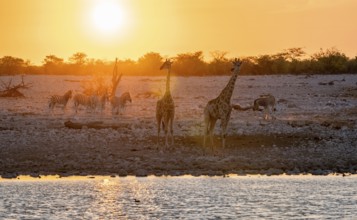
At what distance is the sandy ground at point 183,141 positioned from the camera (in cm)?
2083

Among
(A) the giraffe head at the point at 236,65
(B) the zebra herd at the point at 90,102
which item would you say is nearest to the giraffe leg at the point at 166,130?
(A) the giraffe head at the point at 236,65

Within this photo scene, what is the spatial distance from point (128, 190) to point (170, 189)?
0.85m

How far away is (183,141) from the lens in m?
24.4

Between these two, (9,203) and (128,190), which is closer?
(9,203)

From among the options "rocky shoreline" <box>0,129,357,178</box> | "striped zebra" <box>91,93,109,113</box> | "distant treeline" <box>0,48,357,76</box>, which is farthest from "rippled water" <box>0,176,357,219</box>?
"distant treeline" <box>0,48,357,76</box>

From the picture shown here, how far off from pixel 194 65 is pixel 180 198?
3987cm

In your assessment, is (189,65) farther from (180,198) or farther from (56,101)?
(180,198)

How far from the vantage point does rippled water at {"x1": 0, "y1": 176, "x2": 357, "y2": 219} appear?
15.2m

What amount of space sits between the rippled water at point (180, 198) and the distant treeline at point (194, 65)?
95.7 ft

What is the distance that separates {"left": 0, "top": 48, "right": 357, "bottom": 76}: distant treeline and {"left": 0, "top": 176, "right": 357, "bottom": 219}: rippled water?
95.7 ft

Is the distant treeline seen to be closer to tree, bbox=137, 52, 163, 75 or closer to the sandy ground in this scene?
tree, bbox=137, 52, 163, 75

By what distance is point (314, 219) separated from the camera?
1480cm

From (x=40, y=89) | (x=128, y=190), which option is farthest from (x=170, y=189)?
(x=40, y=89)

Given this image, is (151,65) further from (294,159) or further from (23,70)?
(294,159)
